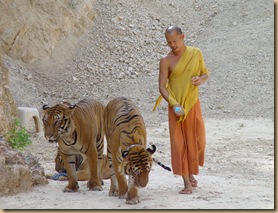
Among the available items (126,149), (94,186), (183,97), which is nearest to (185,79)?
(183,97)

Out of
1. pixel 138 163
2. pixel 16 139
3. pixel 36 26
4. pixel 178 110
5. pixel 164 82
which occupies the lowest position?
pixel 16 139

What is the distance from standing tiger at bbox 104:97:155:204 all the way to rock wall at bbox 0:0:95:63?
10.3 m

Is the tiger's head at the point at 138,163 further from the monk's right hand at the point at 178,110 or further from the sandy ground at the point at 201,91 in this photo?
the monk's right hand at the point at 178,110

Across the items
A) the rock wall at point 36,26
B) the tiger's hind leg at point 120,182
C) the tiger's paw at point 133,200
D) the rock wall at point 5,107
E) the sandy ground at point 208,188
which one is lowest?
the sandy ground at point 208,188

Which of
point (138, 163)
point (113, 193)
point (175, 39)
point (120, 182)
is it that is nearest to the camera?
point (138, 163)

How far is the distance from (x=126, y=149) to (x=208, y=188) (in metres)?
1.36

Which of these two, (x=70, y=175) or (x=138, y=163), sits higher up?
(x=138, y=163)

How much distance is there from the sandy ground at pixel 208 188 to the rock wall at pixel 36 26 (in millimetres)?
5807

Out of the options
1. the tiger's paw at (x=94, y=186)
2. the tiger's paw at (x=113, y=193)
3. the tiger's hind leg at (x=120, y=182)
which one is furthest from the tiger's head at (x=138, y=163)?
the tiger's paw at (x=94, y=186)

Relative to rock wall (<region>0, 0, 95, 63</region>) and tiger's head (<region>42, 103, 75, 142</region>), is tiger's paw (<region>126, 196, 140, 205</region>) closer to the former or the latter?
tiger's head (<region>42, 103, 75, 142</region>)

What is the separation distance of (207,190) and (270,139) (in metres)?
5.12

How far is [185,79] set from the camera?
7148 mm

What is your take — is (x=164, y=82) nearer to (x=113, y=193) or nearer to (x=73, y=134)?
(x=73, y=134)

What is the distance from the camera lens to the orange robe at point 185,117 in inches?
280
